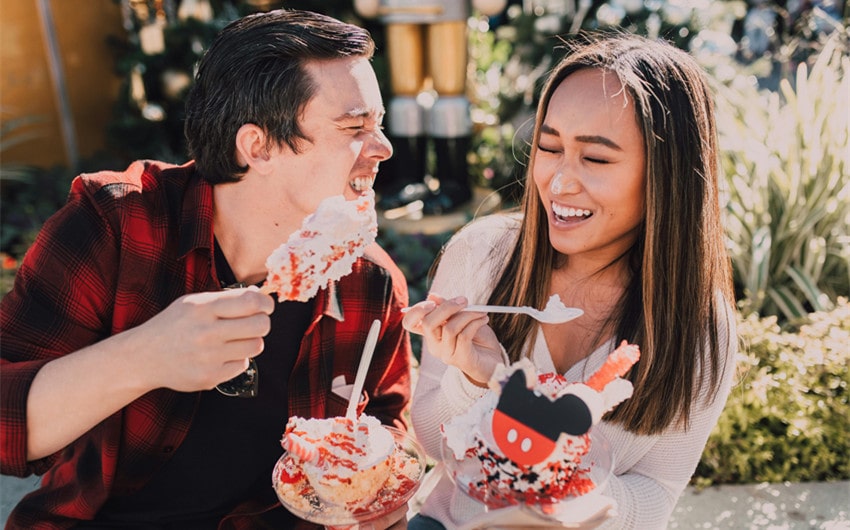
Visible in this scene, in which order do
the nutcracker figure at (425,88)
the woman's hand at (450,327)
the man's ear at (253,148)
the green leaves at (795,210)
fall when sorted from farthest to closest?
the nutcracker figure at (425,88)
the green leaves at (795,210)
the man's ear at (253,148)
the woman's hand at (450,327)

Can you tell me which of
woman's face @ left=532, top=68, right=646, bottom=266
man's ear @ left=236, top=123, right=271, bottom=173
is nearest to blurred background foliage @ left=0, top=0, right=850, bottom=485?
woman's face @ left=532, top=68, right=646, bottom=266

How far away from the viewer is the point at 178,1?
6398mm

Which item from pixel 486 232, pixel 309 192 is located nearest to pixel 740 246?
pixel 486 232

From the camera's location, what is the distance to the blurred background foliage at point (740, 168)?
301cm

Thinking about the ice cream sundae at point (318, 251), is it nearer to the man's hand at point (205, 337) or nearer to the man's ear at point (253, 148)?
the man's hand at point (205, 337)

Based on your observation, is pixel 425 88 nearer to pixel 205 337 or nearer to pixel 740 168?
pixel 740 168

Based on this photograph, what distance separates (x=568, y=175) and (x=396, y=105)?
11.0ft

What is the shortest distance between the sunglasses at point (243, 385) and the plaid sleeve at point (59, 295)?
341 mm

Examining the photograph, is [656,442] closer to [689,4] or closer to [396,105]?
[396,105]

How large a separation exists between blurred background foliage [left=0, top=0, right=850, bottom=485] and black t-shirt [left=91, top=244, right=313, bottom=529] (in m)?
1.08

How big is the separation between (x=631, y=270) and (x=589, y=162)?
0.42 m

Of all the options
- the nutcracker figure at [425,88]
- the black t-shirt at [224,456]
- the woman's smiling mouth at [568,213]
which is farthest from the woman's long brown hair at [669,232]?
the nutcracker figure at [425,88]

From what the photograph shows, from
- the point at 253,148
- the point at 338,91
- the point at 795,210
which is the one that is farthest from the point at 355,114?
the point at 795,210

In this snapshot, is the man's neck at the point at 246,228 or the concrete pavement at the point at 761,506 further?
the concrete pavement at the point at 761,506
